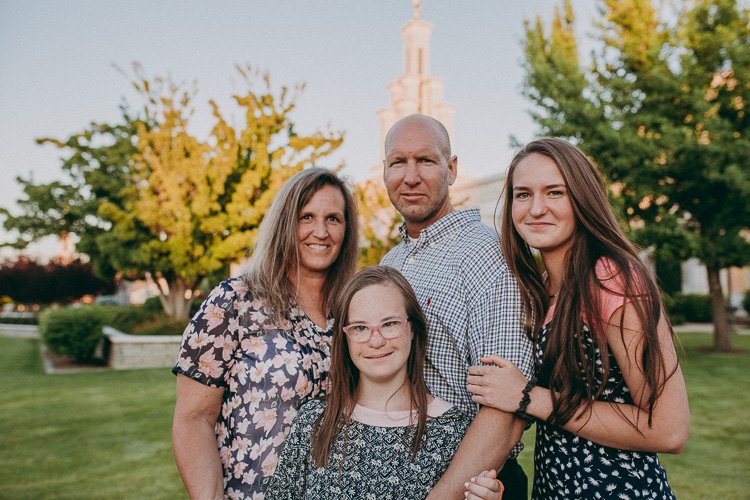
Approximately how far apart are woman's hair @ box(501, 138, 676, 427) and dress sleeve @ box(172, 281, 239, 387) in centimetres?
122

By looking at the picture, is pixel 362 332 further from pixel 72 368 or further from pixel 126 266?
pixel 126 266

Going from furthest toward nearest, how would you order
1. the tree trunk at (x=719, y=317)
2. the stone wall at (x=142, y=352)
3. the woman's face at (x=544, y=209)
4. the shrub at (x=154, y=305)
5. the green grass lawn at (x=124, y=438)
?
the shrub at (x=154, y=305), the tree trunk at (x=719, y=317), the stone wall at (x=142, y=352), the green grass lawn at (x=124, y=438), the woman's face at (x=544, y=209)

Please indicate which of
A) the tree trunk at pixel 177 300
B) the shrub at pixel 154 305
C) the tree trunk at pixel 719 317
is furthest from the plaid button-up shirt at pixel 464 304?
the shrub at pixel 154 305

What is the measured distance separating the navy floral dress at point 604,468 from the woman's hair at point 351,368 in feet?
1.90

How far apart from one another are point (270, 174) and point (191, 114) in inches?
128

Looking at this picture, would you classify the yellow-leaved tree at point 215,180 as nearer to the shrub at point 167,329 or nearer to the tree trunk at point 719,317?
the shrub at point 167,329

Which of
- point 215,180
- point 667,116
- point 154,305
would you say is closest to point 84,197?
point 154,305

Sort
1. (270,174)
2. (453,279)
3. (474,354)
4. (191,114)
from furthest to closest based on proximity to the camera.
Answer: (191,114)
(270,174)
(453,279)
(474,354)

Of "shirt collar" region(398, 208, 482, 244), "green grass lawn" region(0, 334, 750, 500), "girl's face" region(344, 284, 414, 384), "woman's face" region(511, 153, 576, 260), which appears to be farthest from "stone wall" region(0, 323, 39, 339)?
"woman's face" region(511, 153, 576, 260)

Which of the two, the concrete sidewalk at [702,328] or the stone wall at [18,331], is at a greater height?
the concrete sidewalk at [702,328]

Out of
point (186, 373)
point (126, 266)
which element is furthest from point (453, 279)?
point (126, 266)

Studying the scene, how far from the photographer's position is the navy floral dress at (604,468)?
85.7 inches

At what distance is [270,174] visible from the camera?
48.0ft

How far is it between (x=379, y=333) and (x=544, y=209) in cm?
83
